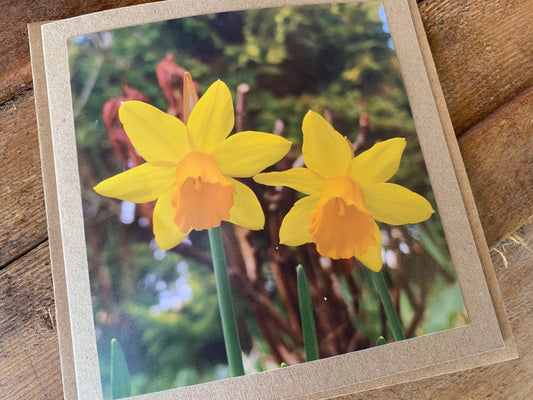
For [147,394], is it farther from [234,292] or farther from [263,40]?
[263,40]

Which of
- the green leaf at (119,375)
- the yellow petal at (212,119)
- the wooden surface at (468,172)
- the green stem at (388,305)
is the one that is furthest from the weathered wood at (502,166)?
the green leaf at (119,375)

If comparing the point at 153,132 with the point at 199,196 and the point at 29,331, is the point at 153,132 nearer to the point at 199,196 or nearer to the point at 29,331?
the point at 199,196

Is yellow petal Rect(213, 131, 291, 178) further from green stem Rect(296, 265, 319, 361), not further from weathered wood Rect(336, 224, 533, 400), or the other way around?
weathered wood Rect(336, 224, 533, 400)

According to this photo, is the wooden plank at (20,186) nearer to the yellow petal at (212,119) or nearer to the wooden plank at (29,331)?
the wooden plank at (29,331)

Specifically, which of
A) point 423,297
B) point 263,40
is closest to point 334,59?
point 263,40

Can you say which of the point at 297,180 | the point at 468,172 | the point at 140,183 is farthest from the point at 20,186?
the point at 468,172

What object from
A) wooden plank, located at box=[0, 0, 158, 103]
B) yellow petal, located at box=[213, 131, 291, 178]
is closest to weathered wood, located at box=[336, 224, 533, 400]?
yellow petal, located at box=[213, 131, 291, 178]
